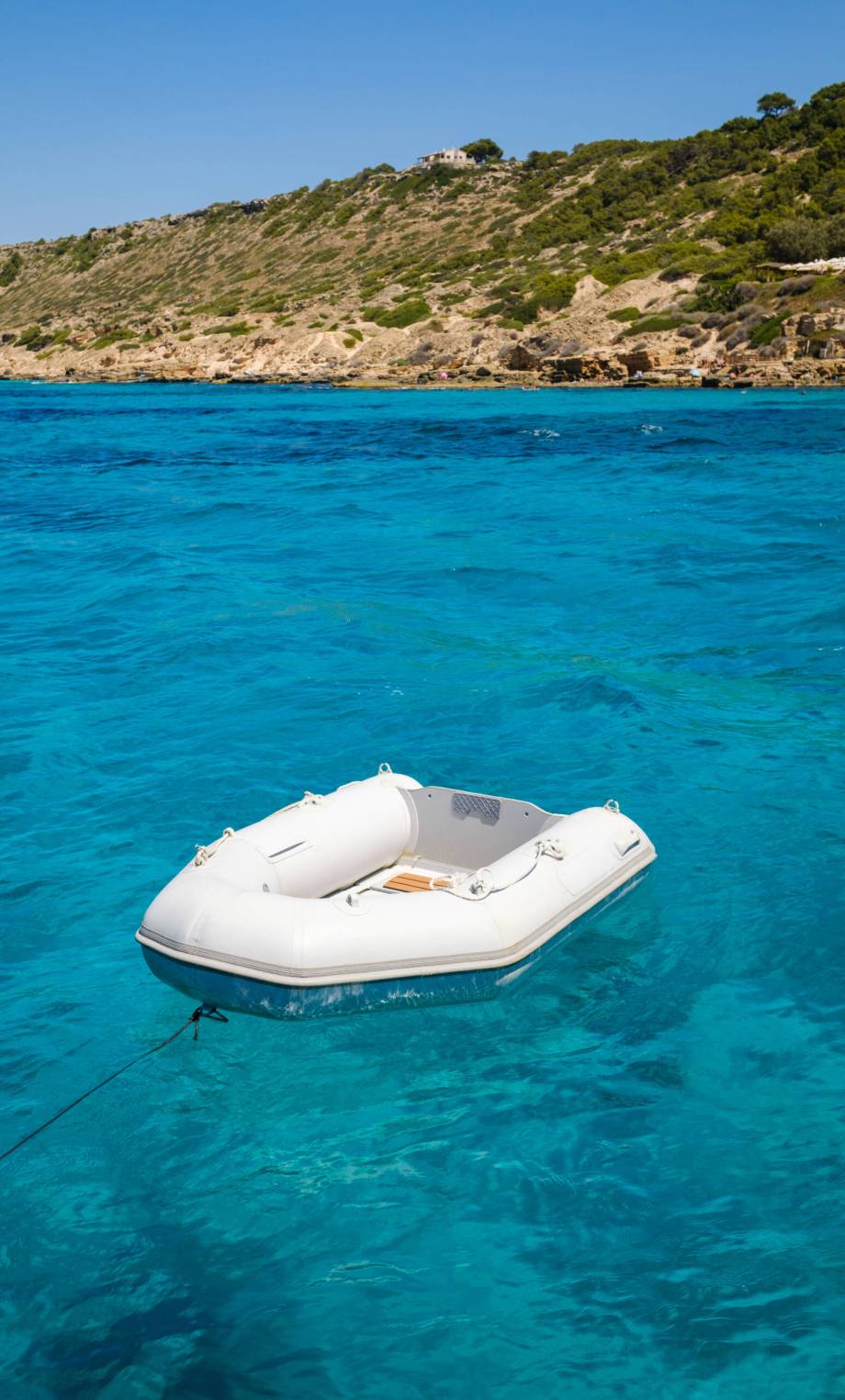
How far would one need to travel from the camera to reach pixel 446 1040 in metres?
5.76

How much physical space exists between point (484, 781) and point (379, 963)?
382 centimetres

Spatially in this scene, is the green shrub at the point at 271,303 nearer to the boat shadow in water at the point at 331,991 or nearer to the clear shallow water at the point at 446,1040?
the clear shallow water at the point at 446,1040

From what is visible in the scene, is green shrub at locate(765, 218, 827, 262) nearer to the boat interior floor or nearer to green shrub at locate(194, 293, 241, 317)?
green shrub at locate(194, 293, 241, 317)

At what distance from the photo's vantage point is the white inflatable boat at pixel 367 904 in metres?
5.27

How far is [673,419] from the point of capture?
107ft

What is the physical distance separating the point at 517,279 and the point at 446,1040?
54.3m

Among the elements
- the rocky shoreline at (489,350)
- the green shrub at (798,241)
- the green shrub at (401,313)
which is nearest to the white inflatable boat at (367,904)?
the rocky shoreline at (489,350)

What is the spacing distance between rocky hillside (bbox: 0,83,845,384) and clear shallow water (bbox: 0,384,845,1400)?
98.3 feet

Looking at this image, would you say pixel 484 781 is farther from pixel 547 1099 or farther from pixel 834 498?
pixel 834 498

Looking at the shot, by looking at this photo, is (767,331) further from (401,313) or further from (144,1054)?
(144,1054)

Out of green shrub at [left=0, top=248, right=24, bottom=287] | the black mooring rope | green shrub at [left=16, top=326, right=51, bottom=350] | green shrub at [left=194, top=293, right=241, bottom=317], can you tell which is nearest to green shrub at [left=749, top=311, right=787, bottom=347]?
green shrub at [left=194, top=293, right=241, bottom=317]

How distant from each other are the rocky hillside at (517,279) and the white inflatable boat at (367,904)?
35416 mm

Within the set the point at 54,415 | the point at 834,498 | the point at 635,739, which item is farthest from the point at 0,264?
the point at 635,739

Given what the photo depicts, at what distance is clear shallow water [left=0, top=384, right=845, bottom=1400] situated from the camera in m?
4.19
